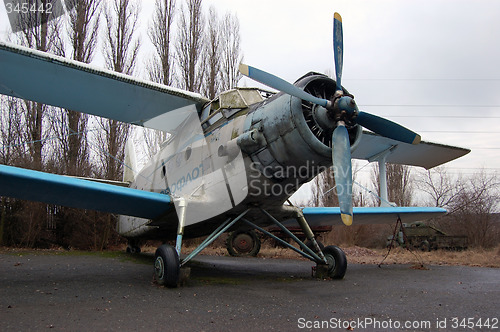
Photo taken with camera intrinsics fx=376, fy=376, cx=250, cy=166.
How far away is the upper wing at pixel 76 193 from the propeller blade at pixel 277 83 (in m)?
2.76

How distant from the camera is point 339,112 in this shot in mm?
4832

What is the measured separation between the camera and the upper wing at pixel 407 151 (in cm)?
915

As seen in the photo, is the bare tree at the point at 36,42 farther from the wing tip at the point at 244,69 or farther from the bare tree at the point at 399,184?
the bare tree at the point at 399,184

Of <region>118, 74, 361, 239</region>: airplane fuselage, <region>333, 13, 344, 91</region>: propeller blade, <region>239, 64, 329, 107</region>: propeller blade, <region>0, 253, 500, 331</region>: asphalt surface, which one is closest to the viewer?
<region>0, 253, 500, 331</region>: asphalt surface

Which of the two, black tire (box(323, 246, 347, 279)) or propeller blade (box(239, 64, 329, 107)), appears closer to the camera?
propeller blade (box(239, 64, 329, 107))

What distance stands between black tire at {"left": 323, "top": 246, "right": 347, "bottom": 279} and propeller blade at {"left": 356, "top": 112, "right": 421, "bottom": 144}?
7.51 feet

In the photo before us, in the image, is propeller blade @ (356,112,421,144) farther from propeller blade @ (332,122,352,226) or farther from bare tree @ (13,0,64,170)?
bare tree @ (13,0,64,170)

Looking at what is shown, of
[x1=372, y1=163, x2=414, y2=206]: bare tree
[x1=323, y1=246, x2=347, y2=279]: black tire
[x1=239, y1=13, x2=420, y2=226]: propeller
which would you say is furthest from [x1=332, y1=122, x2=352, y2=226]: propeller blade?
[x1=372, y1=163, x2=414, y2=206]: bare tree

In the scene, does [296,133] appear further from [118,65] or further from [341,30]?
[118,65]

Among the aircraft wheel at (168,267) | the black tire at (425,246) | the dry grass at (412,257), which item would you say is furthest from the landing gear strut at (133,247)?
the black tire at (425,246)

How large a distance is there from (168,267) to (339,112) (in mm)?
3139

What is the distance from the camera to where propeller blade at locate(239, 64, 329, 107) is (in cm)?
467

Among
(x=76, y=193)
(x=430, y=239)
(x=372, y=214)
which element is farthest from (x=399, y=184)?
(x=76, y=193)

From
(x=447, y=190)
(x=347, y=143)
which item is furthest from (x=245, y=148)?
(x=447, y=190)
